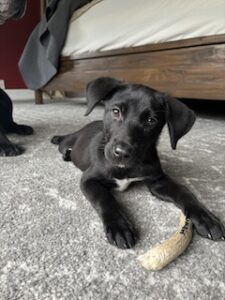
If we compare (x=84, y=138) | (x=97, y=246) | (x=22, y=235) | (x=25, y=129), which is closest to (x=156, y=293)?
(x=97, y=246)

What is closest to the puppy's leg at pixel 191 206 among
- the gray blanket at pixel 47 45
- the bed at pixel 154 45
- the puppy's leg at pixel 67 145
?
the puppy's leg at pixel 67 145

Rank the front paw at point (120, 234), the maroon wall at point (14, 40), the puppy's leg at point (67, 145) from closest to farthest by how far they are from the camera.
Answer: the front paw at point (120, 234)
the puppy's leg at point (67, 145)
the maroon wall at point (14, 40)

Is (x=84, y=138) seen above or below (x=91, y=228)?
below

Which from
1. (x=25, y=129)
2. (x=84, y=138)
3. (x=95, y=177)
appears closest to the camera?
(x=95, y=177)

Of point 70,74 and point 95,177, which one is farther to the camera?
point 70,74

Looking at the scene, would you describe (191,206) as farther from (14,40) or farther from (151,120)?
(14,40)

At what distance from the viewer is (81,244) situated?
0.80 meters

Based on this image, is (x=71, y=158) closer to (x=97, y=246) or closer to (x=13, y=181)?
(x=13, y=181)

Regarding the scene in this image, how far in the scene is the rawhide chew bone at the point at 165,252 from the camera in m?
0.71

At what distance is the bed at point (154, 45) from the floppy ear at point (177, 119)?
3.81 feet

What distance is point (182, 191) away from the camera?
3.44 ft

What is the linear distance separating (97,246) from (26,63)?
128 inches

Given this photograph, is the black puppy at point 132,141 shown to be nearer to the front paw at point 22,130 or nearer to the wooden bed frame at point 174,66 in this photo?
the front paw at point 22,130

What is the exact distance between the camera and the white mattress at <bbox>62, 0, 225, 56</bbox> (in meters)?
2.13
